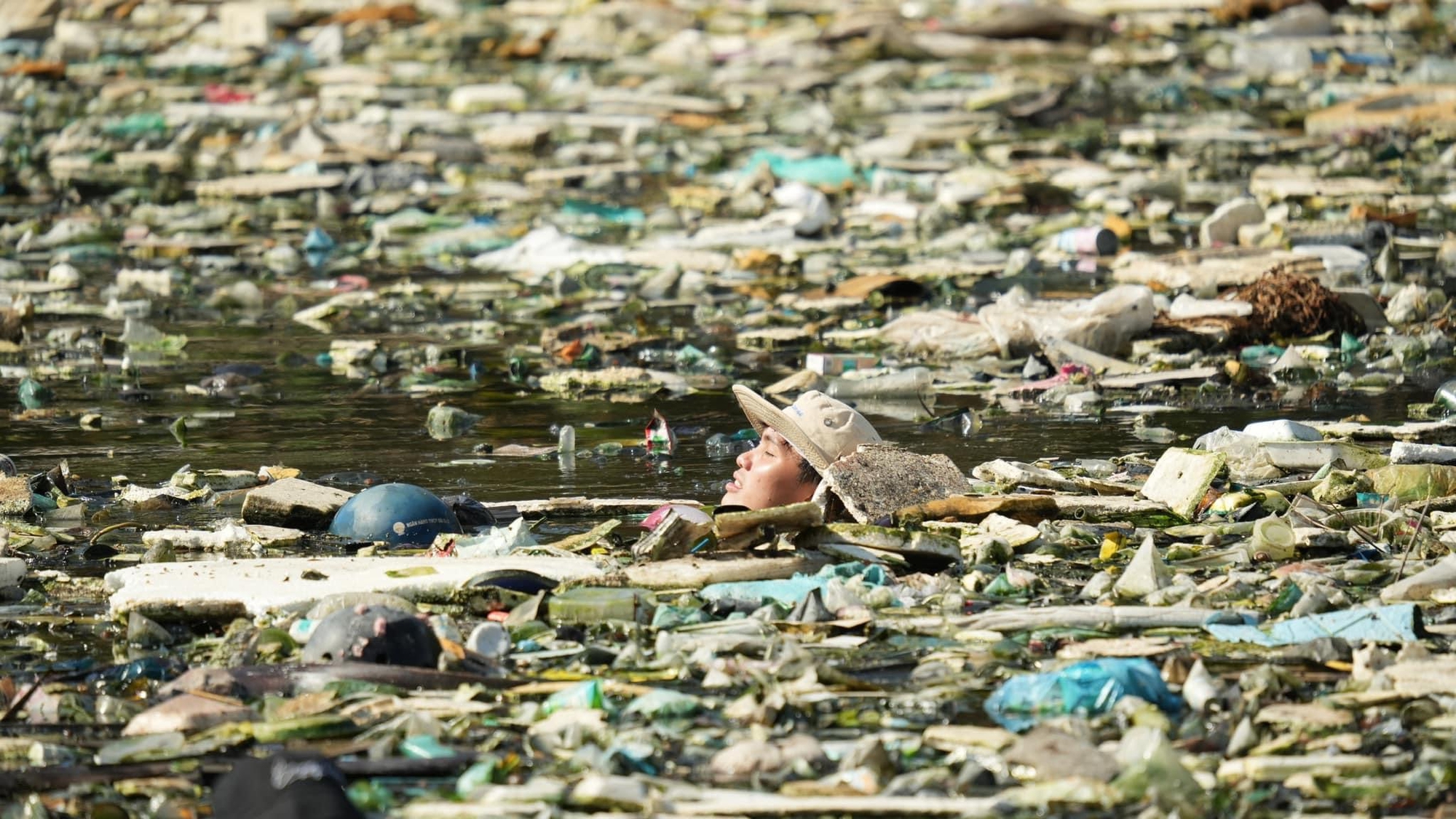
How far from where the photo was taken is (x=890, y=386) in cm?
877

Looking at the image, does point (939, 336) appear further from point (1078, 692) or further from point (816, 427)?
point (1078, 692)

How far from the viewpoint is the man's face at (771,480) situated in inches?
238

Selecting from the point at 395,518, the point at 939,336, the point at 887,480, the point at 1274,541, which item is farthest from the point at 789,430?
the point at 939,336

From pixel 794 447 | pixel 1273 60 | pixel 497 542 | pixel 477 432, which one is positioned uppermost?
pixel 794 447

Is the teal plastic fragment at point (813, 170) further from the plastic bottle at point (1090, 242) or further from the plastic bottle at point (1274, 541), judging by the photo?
the plastic bottle at point (1274, 541)

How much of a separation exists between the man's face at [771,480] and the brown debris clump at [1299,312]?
417 cm

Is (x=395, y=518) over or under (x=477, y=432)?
over

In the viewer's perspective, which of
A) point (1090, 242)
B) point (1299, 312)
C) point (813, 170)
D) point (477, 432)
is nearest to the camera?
point (477, 432)

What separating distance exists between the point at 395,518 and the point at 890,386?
3.19 metres

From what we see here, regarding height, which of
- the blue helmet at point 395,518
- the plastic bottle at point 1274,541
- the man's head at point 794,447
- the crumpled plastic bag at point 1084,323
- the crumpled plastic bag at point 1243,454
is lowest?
the crumpled plastic bag at point 1084,323

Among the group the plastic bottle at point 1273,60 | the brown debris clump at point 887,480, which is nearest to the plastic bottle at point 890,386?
the brown debris clump at point 887,480

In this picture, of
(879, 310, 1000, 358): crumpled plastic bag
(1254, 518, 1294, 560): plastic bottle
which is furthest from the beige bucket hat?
(879, 310, 1000, 358): crumpled plastic bag

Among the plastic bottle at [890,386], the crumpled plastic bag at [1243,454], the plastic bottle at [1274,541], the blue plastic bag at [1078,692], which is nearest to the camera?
the blue plastic bag at [1078,692]

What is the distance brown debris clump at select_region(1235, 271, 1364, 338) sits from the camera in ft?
31.3
